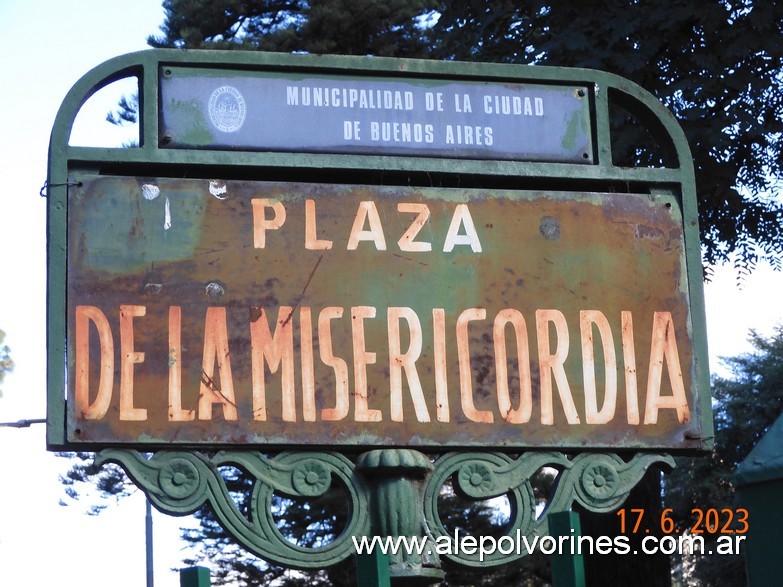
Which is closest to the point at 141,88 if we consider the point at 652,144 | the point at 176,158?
the point at 176,158

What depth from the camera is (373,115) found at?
4.93 meters

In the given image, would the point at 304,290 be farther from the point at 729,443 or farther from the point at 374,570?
the point at 729,443

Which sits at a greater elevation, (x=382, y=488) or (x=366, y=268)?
(x=366, y=268)

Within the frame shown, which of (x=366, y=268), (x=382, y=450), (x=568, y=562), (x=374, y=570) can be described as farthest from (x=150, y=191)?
(x=568, y=562)

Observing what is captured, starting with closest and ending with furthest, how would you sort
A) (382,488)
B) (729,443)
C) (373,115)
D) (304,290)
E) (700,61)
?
1. (382,488)
2. (304,290)
3. (373,115)
4. (700,61)
5. (729,443)

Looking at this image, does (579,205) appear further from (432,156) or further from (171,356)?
(171,356)

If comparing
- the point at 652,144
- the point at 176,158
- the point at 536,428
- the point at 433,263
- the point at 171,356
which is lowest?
the point at 536,428

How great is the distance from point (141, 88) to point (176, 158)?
30 cm

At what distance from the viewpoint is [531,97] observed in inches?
200

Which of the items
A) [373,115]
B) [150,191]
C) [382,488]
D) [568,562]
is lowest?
[568,562]

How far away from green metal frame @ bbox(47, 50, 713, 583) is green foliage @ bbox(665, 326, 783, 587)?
1884cm

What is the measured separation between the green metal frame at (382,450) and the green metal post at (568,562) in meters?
0.77

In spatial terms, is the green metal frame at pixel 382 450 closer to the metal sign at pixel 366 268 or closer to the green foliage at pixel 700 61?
the metal sign at pixel 366 268

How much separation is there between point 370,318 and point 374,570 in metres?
1.27
